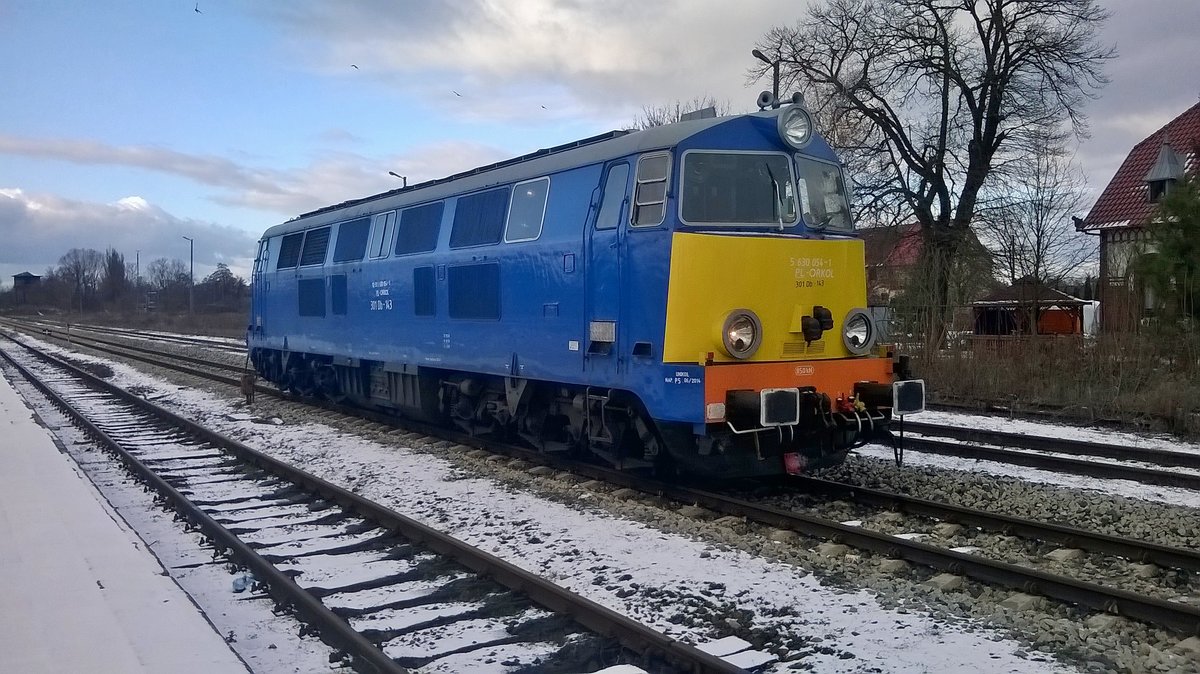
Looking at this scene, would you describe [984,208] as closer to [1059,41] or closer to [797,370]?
[1059,41]

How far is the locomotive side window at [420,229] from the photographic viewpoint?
1194 centimetres

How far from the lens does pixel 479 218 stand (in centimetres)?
1093

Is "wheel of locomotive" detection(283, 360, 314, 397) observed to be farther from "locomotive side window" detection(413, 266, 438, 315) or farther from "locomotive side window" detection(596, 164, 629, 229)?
"locomotive side window" detection(596, 164, 629, 229)

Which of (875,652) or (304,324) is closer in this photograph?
(875,652)

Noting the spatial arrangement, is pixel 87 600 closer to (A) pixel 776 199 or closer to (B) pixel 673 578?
(B) pixel 673 578

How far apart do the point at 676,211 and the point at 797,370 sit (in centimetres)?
176

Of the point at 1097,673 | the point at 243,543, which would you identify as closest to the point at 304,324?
the point at 243,543

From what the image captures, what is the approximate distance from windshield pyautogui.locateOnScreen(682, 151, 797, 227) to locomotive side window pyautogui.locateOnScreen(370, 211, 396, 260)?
630 centimetres

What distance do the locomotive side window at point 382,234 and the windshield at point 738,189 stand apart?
20.7 feet

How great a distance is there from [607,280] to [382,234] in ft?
19.9

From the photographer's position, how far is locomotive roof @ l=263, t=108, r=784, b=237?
8.34m

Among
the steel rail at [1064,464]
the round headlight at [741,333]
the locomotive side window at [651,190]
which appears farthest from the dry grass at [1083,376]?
the locomotive side window at [651,190]

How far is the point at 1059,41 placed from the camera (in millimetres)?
26594

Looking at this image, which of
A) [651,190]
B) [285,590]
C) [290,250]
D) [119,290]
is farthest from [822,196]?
[119,290]
